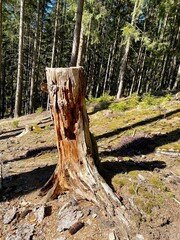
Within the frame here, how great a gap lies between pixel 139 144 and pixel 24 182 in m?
3.40

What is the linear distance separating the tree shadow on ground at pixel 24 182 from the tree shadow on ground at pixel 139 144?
1.67 metres

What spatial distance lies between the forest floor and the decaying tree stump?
7.9 inches

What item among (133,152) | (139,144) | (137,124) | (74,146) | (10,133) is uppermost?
(74,146)

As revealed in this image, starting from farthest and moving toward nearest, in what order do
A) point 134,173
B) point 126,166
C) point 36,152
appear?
point 36,152 < point 126,166 < point 134,173

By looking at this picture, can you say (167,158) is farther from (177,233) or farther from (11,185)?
(11,185)

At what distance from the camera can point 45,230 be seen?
385 centimetres

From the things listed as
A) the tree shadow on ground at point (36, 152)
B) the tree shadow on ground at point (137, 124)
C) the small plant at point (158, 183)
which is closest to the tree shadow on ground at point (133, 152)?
the small plant at point (158, 183)

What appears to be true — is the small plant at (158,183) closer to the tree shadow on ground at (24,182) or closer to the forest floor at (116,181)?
the forest floor at (116,181)

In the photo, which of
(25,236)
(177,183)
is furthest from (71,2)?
(25,236)

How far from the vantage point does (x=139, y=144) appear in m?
6.82

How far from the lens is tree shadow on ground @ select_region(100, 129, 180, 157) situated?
6.50 metres

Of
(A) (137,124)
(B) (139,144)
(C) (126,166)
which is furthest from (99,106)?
(C) (126,166)

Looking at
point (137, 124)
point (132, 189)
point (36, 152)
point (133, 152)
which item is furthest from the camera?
→ point (137, 124)

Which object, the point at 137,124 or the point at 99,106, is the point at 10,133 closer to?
the point at 99,106
